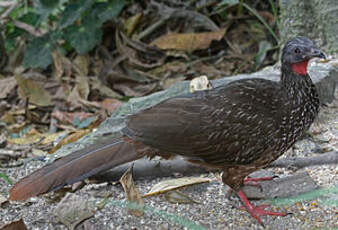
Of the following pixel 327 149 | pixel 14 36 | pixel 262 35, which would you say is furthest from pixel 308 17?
pixel 14 36

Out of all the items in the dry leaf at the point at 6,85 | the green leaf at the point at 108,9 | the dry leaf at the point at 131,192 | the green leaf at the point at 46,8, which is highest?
the green leaf at the point at 46,8

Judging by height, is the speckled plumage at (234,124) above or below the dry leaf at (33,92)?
above

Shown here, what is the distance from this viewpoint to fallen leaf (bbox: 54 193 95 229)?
11.3ft

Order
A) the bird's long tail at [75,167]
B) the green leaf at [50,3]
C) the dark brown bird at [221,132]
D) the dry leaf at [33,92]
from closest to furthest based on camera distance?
the bird's long tail at [75,167]
the dark brown bird at [221,132]
the dry leaf at [33,92]
the green leaf at [50,3]

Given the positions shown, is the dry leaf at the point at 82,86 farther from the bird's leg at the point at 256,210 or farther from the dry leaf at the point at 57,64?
the bird's leg at the point at 256,210

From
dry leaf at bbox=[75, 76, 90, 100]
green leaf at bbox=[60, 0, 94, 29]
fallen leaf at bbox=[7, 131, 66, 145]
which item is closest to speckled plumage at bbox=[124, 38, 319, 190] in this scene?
fallen leaf at bbox=[7, 131, 66, 145]

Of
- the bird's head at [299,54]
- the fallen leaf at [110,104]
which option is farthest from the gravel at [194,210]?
the fallen leaf at [110,104]

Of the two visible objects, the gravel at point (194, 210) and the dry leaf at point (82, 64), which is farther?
the dry leaf at point (82, 64)

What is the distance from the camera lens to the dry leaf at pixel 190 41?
7020mm

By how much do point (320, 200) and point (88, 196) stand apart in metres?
1.45

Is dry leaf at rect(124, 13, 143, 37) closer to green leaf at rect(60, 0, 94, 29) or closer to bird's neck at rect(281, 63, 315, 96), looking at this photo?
green leaf at rect(60, 0, 94, 29)

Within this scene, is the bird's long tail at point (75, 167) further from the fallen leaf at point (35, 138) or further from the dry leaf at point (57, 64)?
the dry leaf at point (57, 64)

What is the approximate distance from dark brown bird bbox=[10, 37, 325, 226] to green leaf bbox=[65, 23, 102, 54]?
335 centimetres

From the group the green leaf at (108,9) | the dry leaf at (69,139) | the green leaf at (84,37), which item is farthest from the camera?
the green leaf at (84,37)
